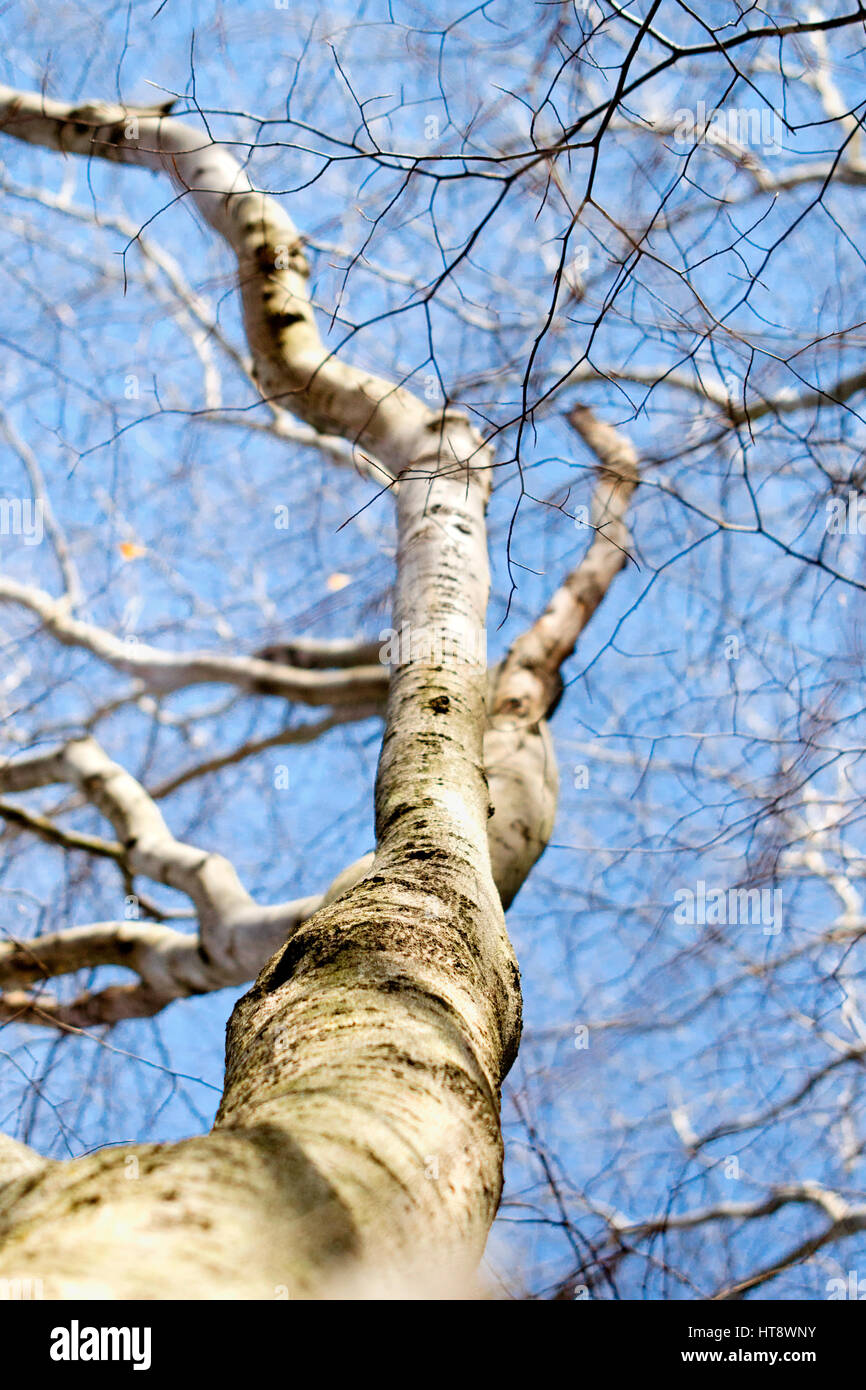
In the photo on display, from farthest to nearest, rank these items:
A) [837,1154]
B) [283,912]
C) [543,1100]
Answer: [837,1154], [543,1100], [283,912]

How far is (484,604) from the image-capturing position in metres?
2.35

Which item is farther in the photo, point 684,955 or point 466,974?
point 684,955

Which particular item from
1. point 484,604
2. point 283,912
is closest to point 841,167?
point 484,604

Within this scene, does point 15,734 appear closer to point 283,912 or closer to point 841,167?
point 283,912

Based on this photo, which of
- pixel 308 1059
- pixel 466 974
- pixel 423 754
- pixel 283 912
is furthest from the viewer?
pixel 283 912

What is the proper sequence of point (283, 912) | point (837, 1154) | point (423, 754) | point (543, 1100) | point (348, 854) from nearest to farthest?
point (423, 754) → point (283, 912) → point (543, 1100) → point (837, 1154) → point (348, 854)
